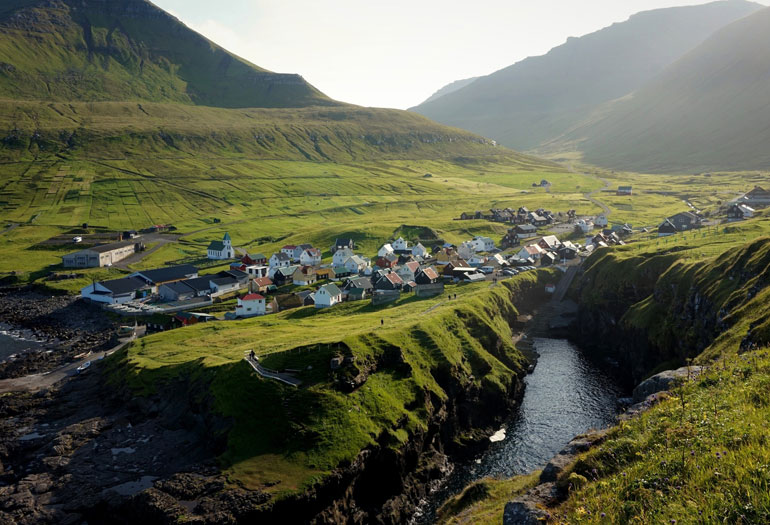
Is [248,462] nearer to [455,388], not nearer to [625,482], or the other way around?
[455,388]

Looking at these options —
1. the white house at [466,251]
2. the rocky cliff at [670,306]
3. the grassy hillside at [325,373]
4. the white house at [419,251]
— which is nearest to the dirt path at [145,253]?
the grassy hillside at [325,373]

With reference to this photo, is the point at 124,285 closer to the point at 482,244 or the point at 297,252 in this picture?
the point at 297,252

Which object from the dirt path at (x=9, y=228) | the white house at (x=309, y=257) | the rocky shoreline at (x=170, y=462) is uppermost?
the dirt path at (x=9, y=228)

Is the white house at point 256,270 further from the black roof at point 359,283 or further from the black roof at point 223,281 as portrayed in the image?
the black roof at point 359,283

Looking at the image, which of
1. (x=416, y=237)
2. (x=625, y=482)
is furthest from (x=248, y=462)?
(x=416, y=237)

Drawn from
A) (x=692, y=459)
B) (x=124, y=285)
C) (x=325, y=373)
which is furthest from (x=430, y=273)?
(x=692, y=459)

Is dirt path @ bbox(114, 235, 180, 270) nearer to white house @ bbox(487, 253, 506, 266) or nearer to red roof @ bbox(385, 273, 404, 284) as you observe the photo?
red roof @ bbox(385, 273, 404, 284)
